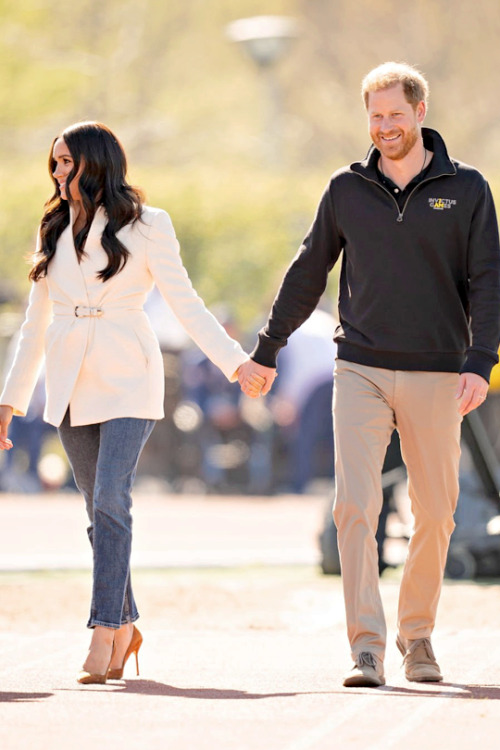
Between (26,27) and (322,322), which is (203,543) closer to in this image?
(322,322)

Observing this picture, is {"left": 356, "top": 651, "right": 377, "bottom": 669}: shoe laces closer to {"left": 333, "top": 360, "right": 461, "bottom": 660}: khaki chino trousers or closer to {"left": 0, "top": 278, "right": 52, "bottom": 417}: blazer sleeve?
{"left": 333, "top": 360, "right": 461, "bottom": 660}: khaki chino trousers

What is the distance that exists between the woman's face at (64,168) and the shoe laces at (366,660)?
1.78 meters

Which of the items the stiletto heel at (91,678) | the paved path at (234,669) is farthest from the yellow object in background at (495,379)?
the stiletto heel at (91,678)

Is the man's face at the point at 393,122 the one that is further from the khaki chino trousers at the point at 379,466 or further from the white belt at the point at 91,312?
the white belt at the point at 91,312

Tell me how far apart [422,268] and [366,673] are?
4.36 feet

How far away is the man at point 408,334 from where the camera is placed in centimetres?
601

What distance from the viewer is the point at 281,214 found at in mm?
26422

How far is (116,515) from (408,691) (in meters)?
1.10

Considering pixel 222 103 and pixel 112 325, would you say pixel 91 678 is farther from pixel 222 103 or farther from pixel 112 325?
pixel 222 103

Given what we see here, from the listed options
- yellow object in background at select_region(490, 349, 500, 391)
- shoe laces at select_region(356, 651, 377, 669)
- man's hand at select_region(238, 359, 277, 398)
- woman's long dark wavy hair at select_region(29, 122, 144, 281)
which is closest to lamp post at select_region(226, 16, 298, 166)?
yellow object in background at select_region(490, 349, 500, 391)

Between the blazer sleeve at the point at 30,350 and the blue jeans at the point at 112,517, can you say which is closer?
the blue jeans at the point at 112,517

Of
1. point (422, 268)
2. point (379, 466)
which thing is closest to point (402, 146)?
point (422, 268)

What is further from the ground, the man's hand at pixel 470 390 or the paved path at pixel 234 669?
the man's hand at pixel 470 390

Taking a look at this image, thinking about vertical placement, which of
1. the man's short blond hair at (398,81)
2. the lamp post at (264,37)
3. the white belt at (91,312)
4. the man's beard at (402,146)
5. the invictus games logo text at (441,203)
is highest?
the lamp post at (264,37)
